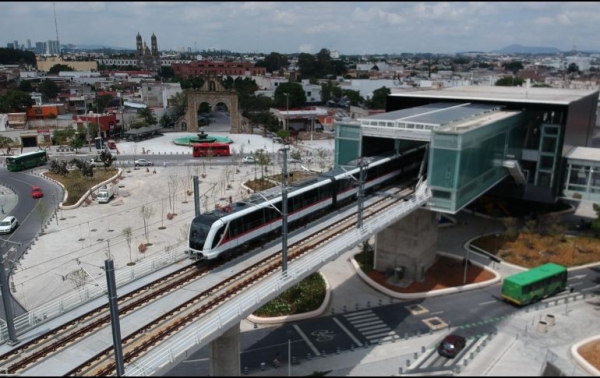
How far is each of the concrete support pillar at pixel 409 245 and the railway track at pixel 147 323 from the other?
9.14 metres

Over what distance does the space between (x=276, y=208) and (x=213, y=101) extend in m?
66.3

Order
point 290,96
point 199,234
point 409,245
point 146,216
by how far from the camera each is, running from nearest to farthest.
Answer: point 199,234 → point 409,245 → point 146,216 → point 290,96

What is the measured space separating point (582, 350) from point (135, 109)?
81.3 meters

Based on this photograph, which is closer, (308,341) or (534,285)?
(308,341)

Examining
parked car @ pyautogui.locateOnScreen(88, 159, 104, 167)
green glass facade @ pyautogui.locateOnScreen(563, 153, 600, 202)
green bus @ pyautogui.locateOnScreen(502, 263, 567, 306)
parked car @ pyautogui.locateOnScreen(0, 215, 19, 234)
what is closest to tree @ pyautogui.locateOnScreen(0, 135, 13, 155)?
parked car @ pyautogui.locateOnScreen(88, 159, 104, 167)

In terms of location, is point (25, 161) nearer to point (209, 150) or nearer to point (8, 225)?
point (209, 150)

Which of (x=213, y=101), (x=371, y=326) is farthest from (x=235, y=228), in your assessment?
(x=213, y=101)

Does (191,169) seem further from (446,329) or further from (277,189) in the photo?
(446,329)

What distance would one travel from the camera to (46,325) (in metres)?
15.5

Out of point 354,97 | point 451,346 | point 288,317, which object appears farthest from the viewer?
point 354,97

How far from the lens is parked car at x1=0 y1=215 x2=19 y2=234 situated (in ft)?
117

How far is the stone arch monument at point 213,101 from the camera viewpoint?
270 feet

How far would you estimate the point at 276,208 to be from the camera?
2064 cm

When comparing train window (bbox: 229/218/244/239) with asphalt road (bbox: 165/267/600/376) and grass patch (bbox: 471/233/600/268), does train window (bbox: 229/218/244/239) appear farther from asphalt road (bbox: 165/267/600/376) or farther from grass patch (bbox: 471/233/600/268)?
grass patch (bbox: 471/233/600/268)
